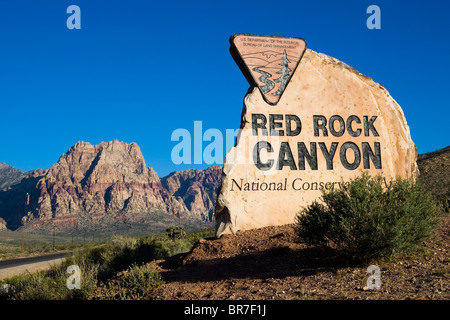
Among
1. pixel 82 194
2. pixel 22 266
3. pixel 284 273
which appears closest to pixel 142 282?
pixel 284 273

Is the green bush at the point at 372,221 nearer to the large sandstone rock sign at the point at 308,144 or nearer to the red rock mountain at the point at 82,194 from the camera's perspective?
the large sandstone rock sign at the point at 308,144

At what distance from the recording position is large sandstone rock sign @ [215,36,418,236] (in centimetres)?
1321

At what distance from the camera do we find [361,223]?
866cm

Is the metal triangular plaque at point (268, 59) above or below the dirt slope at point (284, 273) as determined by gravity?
above

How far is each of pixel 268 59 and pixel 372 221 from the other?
771cm

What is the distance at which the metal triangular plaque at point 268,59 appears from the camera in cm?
1398

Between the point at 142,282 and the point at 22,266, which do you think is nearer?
the point at 142,282

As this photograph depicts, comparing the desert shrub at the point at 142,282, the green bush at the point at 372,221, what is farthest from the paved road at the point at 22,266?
the green bush at the point at 372,221

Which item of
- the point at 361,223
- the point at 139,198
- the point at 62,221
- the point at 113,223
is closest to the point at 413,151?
the point at 361,223

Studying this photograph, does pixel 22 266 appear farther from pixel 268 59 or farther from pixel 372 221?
pixel 372 221

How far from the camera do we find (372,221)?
8516 millimetres

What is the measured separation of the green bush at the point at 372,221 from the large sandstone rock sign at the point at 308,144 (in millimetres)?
3502
